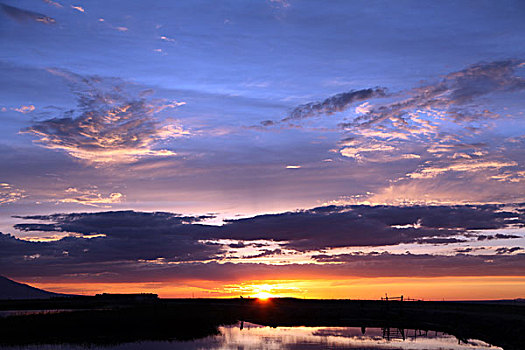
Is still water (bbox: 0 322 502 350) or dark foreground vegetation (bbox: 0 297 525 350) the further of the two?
dark foreground vegetation (bbox: 0 297 525 350)

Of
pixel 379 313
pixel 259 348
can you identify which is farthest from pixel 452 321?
pixel 259 348

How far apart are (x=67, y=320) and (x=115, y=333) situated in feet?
46.6

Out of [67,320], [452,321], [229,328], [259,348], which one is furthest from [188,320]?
[452,321]

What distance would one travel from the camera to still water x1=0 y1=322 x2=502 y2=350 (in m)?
56.6

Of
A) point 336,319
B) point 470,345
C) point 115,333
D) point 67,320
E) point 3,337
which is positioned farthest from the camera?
point 336,319

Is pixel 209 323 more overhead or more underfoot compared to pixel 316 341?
more underfoot

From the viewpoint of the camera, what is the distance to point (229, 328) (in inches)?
3162

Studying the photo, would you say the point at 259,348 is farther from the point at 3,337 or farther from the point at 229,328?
the point at 3,337

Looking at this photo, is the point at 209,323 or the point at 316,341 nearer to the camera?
the point at 316,341

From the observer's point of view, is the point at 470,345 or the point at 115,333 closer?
the point at 470,345

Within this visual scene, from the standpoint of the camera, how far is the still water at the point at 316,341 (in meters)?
56.6

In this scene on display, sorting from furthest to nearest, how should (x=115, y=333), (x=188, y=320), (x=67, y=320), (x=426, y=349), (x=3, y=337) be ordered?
1. (x=188, y=320)
2. (x=67, y=320)
3. (x=115, y=333)
4. (x=3, y=337)
5. (x=426, y=349)

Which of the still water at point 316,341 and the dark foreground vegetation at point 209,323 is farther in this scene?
the dark foreground vegetation at point 209,323

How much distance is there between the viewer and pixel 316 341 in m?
60.7
